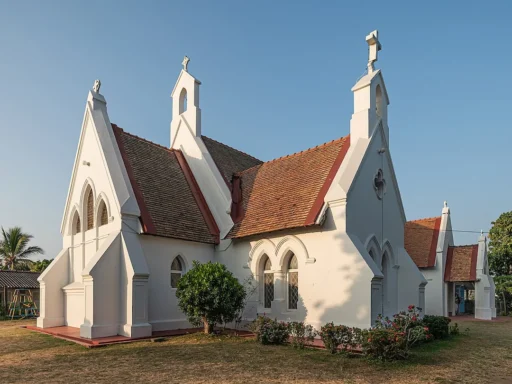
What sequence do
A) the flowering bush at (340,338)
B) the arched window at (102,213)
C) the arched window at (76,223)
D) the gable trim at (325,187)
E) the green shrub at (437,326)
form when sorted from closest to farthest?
the flowering bush at (340,338), the gable trim at (325,187), the green shrub at (437,326), the arched window at (102,213), the arched window at (76,223)

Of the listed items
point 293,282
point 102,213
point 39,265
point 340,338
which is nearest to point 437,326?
point 293,282

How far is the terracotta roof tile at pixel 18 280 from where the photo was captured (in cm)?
2662

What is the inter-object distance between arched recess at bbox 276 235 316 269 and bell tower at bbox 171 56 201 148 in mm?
8420

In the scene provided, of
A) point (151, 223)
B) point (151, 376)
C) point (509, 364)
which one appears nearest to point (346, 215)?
point (509, 364)

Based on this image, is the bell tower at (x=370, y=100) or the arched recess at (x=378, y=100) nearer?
the bell tower at (x=370, y=100)

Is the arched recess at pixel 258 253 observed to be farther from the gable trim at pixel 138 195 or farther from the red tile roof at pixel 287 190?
the gable trim at pixel 138 195

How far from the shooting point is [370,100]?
16938mm

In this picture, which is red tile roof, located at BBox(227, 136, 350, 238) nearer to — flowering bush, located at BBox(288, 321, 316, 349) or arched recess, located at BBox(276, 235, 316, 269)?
arched recess, located at BBox(276, 235, 316, 269)

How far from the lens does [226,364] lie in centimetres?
1045

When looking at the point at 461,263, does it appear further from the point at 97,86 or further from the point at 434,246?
the point at 97,86

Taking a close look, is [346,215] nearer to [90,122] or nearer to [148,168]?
[148,168]

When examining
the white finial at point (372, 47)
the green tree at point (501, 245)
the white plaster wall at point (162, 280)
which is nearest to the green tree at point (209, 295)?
the white plaster wall at point (162, 280)

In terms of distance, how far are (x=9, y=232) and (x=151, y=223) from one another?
34441mm

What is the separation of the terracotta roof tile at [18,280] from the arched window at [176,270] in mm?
15208
